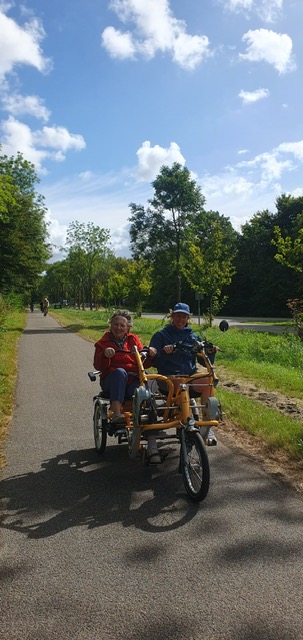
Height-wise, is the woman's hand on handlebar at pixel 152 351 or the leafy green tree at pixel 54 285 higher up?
the leafy green tree at pixel 54 285

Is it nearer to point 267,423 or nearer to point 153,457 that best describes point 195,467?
point 153,457

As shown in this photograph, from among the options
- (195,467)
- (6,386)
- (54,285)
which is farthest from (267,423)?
(54,285)

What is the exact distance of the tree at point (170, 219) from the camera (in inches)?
1186

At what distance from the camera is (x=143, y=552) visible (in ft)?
10.0

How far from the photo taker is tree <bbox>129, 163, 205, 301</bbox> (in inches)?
1186

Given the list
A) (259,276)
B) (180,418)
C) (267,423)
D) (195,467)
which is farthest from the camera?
(259,276)

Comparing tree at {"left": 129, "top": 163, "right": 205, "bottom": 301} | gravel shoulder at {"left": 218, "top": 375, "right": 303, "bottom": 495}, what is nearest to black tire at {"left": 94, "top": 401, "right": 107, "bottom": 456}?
gravel shoulder at {"left": 218, "top": 375, "right": 303, "bottom": 495}

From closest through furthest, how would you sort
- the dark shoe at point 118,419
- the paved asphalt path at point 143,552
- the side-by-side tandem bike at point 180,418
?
the paved asphalt path at point 143,552
the side-by-side tandem bike at point 180,418
the dark shoe at point 118,419

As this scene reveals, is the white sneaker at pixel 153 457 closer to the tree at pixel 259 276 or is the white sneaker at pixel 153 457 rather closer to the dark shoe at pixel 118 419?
the dark shoe at pixel 118 419

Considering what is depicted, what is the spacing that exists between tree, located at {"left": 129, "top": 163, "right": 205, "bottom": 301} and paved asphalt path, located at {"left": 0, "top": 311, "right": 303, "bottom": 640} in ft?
85.5

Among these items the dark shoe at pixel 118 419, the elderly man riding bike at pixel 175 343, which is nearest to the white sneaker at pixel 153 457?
the dark shoe at pixel 118 419

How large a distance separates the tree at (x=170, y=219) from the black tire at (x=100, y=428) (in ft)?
82.5

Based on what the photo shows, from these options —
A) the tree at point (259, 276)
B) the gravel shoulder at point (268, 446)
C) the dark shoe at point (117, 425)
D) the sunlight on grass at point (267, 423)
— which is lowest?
the gravel shoulder at point (268, 446)

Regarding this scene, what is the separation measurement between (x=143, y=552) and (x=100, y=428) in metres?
2.20
